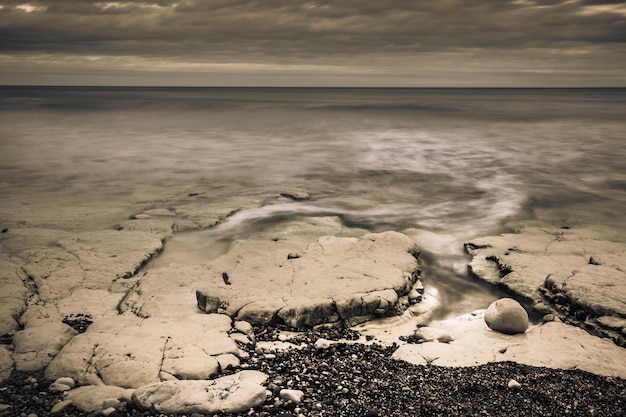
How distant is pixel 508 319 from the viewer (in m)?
6.67

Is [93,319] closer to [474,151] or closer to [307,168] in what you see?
[307,168]

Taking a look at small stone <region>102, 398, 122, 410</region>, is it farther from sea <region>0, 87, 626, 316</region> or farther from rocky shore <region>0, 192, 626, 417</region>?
sea <region>0, 87, 626, 316</region>

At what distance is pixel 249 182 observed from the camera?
1725 cm

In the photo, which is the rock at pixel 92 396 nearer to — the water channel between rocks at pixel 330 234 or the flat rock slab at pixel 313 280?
the flat rock slab at pixel 313 280

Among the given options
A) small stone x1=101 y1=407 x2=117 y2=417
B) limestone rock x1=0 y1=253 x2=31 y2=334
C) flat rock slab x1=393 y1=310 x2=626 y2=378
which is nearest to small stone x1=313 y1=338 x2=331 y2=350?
flat rock slab x1=393 y1=310 x2=626 y2=378

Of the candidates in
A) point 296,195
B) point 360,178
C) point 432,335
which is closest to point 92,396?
point 432,335

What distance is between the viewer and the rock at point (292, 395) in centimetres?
484

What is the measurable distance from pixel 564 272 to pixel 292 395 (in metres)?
5.59

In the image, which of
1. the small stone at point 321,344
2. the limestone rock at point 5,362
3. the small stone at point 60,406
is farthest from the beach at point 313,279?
the small stone at point 60,406

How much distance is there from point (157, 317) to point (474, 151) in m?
23.2

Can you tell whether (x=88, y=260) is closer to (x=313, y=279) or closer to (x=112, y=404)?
(x=313, y=279)

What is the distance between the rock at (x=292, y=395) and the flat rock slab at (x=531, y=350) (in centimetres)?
151

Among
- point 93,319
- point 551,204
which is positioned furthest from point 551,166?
point 93,319

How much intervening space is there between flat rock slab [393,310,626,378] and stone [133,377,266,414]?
Answer: 1.97 m
